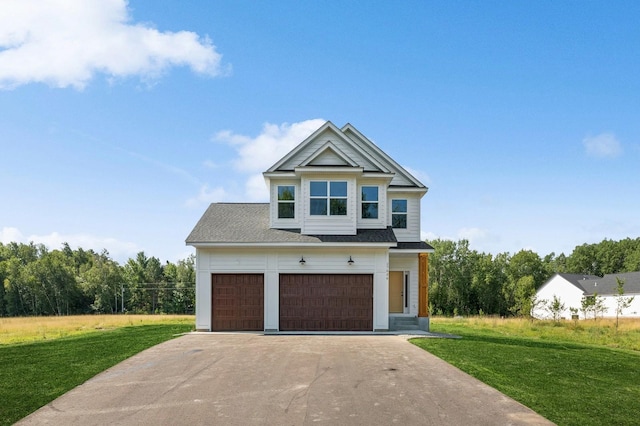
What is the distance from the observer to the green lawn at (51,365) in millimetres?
8578

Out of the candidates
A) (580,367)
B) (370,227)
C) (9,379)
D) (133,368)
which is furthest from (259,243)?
(580,367)

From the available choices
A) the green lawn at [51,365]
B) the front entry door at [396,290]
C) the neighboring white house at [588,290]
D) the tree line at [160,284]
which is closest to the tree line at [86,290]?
the tree line at [160,284]

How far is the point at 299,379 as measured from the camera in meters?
10.2

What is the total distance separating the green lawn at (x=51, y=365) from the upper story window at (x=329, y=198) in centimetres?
782

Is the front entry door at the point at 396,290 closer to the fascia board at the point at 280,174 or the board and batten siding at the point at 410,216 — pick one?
the board and batten siding at the point at 410,216

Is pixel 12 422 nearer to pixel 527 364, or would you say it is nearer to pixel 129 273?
pixel 527 364

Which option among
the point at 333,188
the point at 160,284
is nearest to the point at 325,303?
the point at 333,188

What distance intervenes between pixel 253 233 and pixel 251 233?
8 centimetres

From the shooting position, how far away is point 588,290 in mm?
53906

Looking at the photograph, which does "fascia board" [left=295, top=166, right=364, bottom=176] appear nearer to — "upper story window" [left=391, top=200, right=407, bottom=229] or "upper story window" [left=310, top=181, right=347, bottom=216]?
"upper story window" [left=310, top=181, right=347, bottom=216]

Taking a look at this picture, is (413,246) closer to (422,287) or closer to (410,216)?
(410,216)

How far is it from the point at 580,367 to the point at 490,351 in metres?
2.55

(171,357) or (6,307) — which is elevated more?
(171,357)

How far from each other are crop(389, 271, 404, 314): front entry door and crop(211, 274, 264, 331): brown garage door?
6.20 metres
